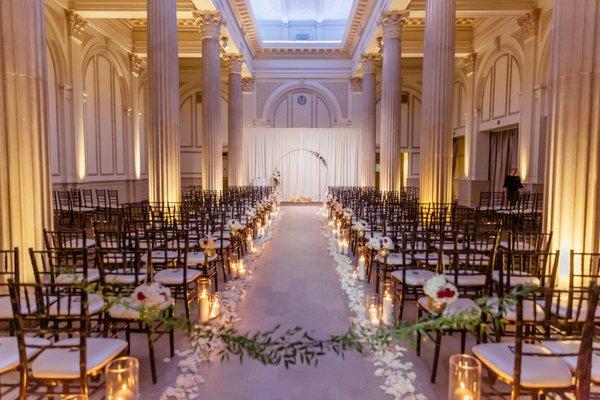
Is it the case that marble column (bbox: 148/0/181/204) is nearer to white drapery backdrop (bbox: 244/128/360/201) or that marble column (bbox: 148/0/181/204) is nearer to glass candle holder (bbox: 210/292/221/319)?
glass candle holder (bbox: 210/292/221/319)

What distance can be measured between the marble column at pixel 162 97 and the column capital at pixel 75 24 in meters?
6.12

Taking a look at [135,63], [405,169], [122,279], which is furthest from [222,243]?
[405,169]

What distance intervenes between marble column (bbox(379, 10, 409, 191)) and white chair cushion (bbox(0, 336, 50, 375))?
1318 centimetres

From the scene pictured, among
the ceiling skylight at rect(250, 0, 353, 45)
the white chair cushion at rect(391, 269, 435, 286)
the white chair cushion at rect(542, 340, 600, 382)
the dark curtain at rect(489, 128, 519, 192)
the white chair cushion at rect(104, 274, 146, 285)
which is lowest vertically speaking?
the white chair cushion at rect(542, 340, 600, 382)

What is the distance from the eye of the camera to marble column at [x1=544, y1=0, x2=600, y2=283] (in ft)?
15.8

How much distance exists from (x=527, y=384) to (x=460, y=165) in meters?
21.4

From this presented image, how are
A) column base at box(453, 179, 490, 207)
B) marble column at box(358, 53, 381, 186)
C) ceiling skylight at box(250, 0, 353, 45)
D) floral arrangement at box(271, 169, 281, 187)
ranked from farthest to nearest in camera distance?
ceiling skylight at box(250, 0, 353, 45) → floral arrangement at box(271, 169, 281, 187) → marble column at box(358, 53, 381, 186) → column base at box(453, 179, 490, 207)

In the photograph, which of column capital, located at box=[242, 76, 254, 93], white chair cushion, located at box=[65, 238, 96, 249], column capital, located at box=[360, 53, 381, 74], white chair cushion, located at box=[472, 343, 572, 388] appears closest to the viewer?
white chair cushion, located at box=[472, 343, 572, 388]

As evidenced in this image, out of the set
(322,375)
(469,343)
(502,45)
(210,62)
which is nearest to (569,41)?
(469,343)

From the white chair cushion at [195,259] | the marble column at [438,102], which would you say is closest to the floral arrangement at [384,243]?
the white chair cushion at [195,259]

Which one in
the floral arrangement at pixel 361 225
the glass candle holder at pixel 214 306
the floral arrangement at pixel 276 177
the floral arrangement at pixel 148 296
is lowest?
the glass candle holder at pixel 214 306

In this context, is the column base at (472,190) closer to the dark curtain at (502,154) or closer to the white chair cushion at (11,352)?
the dark curtain at (502,154)

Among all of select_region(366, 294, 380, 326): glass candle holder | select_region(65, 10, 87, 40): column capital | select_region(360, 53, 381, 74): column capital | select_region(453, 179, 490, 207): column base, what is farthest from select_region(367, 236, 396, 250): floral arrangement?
select_region(360, 53, 381, 74): column capital

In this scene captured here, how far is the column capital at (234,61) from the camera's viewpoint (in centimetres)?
1952
